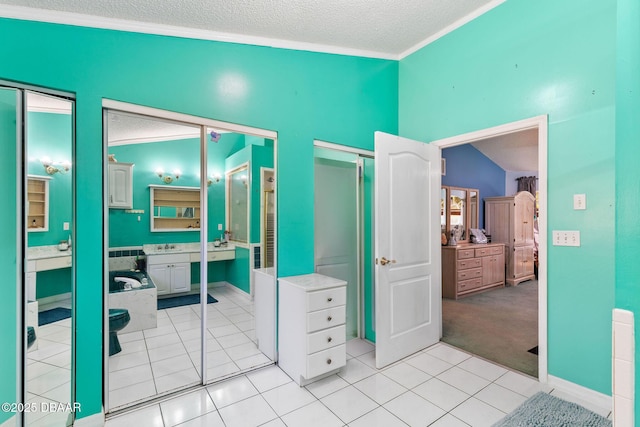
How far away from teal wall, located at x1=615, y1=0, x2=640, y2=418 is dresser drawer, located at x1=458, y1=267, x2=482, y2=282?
4133mm

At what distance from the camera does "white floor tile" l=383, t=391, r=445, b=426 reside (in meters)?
1.81

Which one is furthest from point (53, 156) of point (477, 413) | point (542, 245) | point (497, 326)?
point (497, 326)

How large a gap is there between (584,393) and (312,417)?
1.95 meters

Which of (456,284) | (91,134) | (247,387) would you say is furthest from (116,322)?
(456,284)

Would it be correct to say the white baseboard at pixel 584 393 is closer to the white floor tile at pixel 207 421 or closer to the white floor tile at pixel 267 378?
the white floor tile at pixel 267 378

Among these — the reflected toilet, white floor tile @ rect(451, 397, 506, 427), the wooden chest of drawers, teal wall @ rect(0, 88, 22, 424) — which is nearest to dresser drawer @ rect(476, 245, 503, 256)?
the wooden chest of drawers

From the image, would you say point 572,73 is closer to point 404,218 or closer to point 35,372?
point 404,218

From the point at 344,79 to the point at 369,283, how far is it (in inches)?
86.8

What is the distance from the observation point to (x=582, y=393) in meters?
2.00

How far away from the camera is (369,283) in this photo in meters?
3.13

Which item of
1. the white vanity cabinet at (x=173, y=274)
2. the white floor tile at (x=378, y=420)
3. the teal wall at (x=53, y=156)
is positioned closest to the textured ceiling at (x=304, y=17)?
the teal wall at (x=53, y=156)

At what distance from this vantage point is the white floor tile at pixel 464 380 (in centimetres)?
216

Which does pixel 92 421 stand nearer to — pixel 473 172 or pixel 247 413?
pixel 247 413

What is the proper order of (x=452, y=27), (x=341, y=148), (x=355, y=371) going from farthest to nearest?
(x=341, y=148) < (x=452, y=27) < (x=355, y=371)
